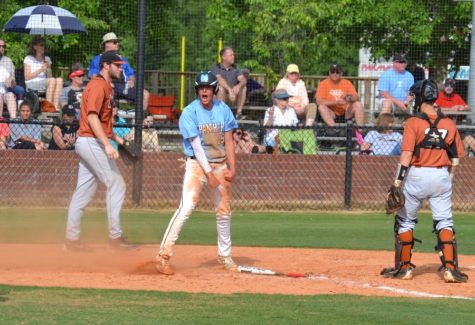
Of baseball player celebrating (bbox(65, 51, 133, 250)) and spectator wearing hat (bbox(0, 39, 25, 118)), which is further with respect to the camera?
spectator wearing hat (bbox(0, 39, 25, 118))

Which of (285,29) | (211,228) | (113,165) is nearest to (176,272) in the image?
(113,165)

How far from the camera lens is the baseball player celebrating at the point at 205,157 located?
9.73 metres

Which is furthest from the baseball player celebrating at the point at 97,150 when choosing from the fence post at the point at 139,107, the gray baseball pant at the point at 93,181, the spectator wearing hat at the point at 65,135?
the spectator wearing hat at the point at 65,135

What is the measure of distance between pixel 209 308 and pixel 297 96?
10765 mm

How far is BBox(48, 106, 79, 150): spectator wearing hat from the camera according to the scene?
16125 mm

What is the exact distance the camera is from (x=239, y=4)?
2364 centimetres

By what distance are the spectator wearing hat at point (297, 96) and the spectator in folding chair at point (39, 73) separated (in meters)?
4.09

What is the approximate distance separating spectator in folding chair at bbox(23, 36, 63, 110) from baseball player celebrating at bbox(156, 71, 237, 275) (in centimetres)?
841

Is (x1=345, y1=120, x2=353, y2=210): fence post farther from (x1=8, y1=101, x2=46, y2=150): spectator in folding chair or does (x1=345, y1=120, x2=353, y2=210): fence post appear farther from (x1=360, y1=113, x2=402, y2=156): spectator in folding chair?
(x1=8, y1=101, x2=46, y2=150): spectator in folding chair

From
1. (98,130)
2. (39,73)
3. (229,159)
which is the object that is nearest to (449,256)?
(229,159)

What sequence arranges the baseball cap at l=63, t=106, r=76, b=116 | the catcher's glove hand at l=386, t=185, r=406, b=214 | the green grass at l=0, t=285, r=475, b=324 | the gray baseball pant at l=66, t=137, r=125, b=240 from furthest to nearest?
the baseball cap at l=63, t=106, r=76, b=116
the gray baseball pant at l=66, t=137, r=125, b=240
the catcher's glove hand at l=386, t=185, r=406, b=214
the green grass at l=0, t=285, r=475, b=324

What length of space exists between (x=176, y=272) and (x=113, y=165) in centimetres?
174

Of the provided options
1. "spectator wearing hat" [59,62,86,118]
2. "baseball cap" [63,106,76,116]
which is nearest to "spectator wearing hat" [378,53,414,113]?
"spectator wearing hat" [59,62,86,118]

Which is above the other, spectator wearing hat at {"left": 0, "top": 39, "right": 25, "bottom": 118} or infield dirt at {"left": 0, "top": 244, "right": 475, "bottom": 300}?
spectator wearing hat at {"left": 0, "top": 39, "right": 25, "bottom": 118}
